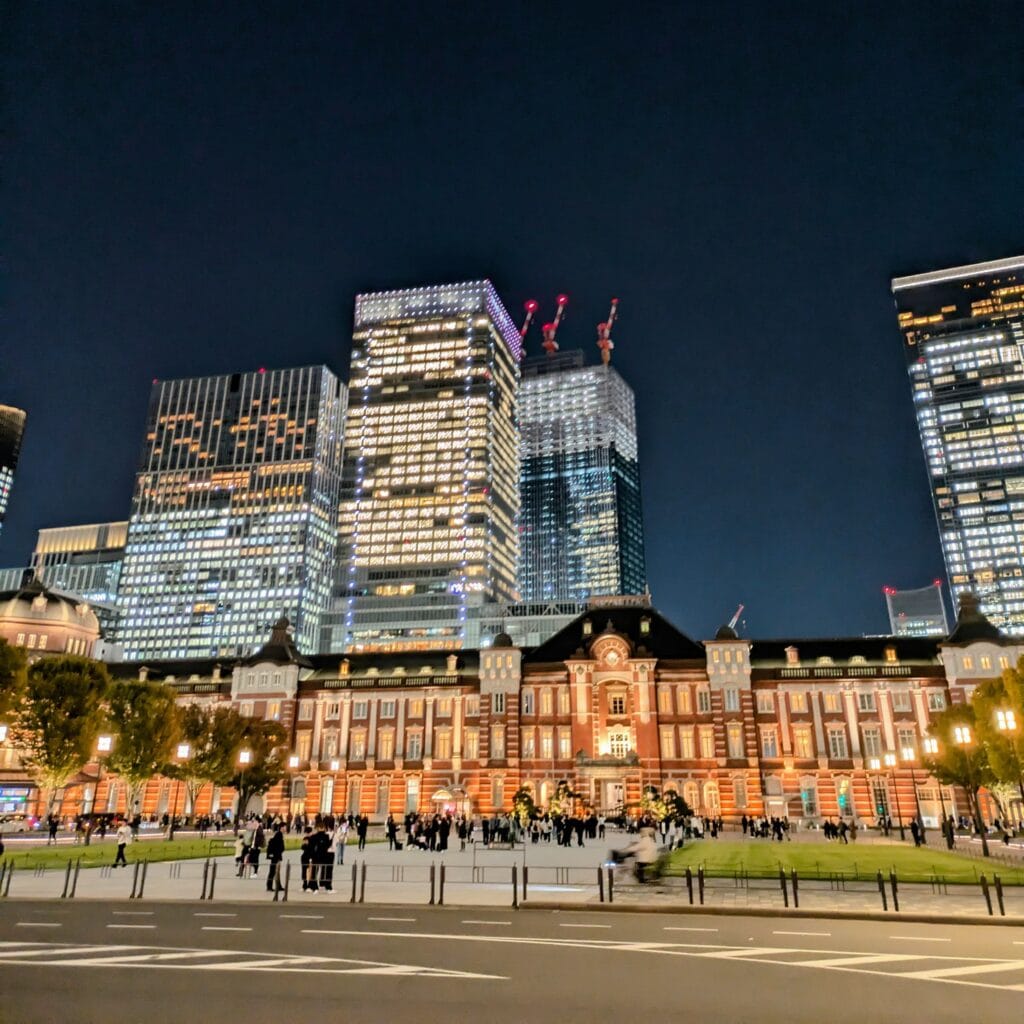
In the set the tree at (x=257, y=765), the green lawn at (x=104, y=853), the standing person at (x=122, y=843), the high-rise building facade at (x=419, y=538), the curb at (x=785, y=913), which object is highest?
the high-rise building facade at (x=419, y=538)

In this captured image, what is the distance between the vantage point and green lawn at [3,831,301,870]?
114 feet

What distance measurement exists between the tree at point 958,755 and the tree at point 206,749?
5399 cm

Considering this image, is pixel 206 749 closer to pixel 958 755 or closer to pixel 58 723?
pixel 58 723

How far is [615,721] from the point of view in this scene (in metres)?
78.8

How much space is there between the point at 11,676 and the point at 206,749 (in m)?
19.9

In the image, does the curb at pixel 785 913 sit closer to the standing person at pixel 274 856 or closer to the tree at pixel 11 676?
the standing person at pixel 274 856

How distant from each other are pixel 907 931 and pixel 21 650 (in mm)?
49607

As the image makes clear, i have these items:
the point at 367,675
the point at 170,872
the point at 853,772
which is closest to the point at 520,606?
the point at 367,675

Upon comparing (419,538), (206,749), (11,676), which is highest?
(419,538)

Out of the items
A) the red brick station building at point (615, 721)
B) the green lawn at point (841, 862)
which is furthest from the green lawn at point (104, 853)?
the red brick station building at point (615, 721)

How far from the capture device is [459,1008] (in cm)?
1080

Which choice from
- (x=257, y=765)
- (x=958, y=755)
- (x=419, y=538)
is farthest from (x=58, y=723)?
(x=419, y=538)

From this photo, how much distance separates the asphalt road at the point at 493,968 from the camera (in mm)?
10680

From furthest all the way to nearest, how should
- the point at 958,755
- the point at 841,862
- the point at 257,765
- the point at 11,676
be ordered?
1. the point at 257,765
2. the point at 958,755
3. the point at 11,676
4. the point at 841,862
